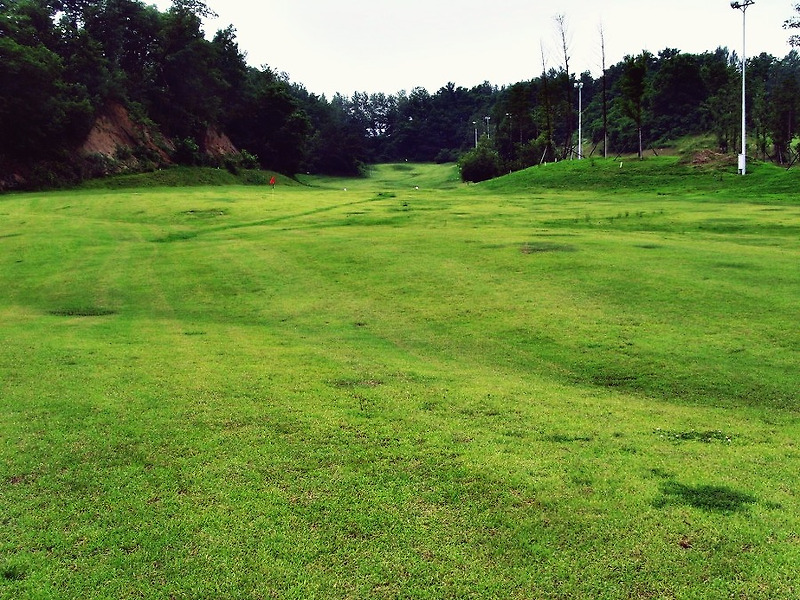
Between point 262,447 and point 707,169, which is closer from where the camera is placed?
point 262,447

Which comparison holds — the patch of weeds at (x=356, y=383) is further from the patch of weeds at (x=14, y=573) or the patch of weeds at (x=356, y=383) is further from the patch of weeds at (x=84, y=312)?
the patch of weeds at (x=84, y=312)

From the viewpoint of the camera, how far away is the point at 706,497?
5.54m

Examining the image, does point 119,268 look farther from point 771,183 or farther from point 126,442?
point 771,183

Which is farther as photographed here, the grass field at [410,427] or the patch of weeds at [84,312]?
the patch of weeds at [84,312]

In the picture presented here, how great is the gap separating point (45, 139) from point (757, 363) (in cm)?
5365

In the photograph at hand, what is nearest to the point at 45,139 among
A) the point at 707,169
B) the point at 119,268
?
the point at 119,268

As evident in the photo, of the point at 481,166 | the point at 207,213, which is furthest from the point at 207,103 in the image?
the point at 207,213

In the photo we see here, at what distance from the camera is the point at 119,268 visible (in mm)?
18875

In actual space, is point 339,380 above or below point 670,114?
below

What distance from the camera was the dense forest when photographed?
158 feet

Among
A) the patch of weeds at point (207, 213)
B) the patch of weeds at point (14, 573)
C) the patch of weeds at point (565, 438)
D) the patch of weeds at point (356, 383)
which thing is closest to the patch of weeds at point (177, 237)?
the patch of weeds at point (207, 213)

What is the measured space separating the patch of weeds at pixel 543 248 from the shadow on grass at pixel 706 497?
42.8 feet

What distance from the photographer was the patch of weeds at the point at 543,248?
726 inches

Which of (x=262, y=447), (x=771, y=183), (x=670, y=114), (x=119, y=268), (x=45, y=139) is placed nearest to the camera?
(x=262, y=447)
